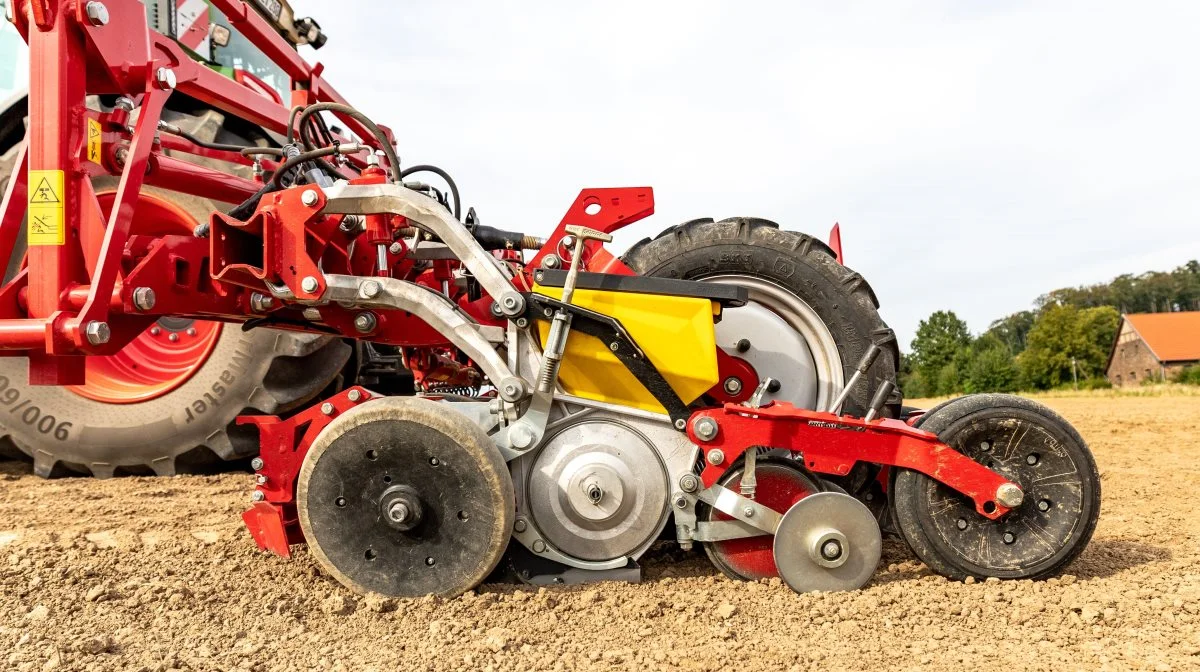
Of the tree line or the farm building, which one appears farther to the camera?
the farm building

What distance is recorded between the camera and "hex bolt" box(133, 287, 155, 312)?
8.67 feet

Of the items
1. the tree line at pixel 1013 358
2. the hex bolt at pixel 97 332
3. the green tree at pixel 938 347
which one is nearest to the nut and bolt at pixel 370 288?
the hex bolt at pixel 97 332

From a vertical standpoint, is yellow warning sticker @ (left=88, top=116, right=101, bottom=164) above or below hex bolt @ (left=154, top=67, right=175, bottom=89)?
below

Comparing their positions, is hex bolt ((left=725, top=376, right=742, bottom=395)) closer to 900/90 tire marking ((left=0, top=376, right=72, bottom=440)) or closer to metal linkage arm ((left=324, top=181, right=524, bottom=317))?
metal linkage arm ((left=324, top=181, right=524, bottom=317))

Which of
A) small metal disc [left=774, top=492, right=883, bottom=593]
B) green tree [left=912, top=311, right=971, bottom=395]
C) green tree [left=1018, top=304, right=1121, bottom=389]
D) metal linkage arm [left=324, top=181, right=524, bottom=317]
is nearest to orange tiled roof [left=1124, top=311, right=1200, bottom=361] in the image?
green tree [left=1018, top=304, right=1121, bottom=389]

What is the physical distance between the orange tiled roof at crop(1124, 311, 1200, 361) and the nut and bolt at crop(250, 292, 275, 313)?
5203 cm

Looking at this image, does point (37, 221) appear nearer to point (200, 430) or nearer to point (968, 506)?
point (200, 430)

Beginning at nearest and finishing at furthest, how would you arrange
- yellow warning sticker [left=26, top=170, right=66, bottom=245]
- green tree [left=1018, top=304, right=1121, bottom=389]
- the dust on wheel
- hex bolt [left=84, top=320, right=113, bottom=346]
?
the dust on wheel < hex bolt [left=84, top=320, right=113, bottom=346] < yellow warning sticker [left=26, top=170, right=66, bottom=245] < green tree [left=1018, top=304, right=1121, bottom=389]

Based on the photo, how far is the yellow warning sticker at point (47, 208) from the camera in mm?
2699

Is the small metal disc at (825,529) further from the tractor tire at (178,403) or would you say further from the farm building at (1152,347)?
the farm building at (1152,347)

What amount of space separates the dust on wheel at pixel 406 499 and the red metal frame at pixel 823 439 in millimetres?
707

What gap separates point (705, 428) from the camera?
257 cm

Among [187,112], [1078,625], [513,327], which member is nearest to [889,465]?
[1078,625]

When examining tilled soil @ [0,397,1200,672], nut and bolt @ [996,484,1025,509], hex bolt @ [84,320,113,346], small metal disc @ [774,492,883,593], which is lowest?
tilled soil @ [0,397,1200,672]
